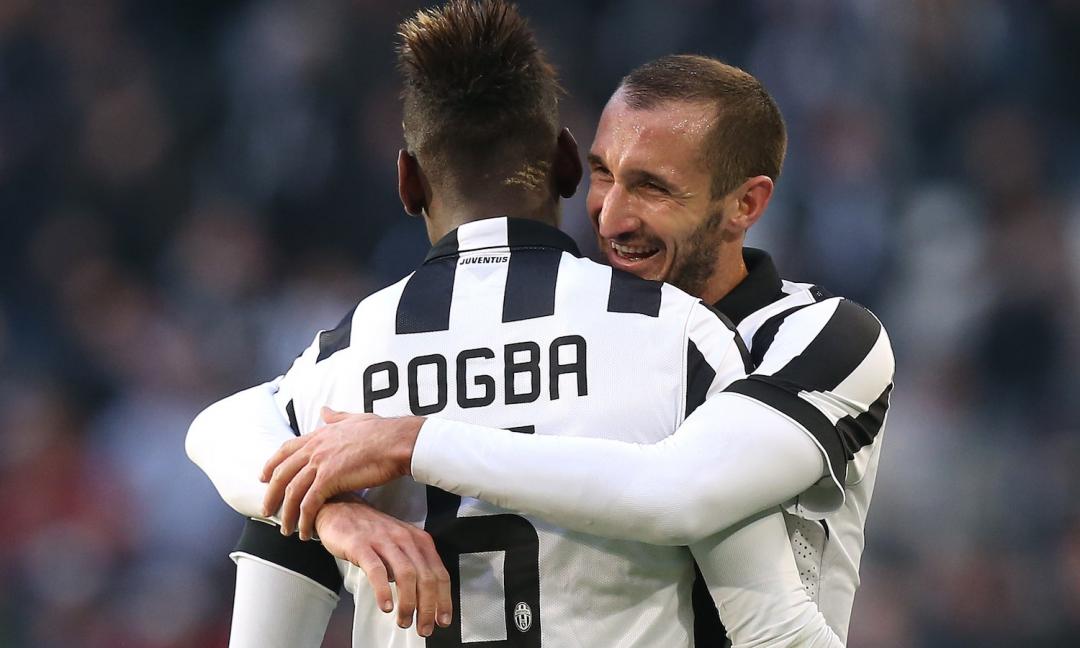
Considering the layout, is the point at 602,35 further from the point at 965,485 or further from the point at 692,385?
the point at 692,385

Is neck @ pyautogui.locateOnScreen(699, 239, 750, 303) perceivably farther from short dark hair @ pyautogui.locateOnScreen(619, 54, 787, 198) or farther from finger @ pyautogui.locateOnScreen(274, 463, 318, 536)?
finger @ pyautogui.locateOnScreen(274, 463, 318, 536)

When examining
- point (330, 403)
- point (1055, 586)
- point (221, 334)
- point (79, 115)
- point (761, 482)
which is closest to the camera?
point (761, 482)

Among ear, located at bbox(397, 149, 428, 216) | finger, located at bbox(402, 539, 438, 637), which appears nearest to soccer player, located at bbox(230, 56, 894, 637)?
finger, located at bbox(402, 539, 438, 637)

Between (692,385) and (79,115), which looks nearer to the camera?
(692,385)

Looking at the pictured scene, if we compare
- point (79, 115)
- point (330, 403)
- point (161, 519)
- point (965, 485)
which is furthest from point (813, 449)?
point (79, 115)

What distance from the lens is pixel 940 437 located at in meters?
5.25

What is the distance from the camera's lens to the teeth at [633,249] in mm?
2547

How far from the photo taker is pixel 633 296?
6.38 ft

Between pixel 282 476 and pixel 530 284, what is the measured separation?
44cm

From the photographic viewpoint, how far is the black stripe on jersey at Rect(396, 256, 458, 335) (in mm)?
1968

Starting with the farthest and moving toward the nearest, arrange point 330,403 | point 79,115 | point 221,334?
point 79,115, point 221,334, point 330,403

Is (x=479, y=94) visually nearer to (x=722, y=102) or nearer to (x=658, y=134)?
(x=658, y=134)

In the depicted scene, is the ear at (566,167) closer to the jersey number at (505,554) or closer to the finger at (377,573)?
the jersey number at (505,554)

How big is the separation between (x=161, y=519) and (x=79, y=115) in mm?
2173
